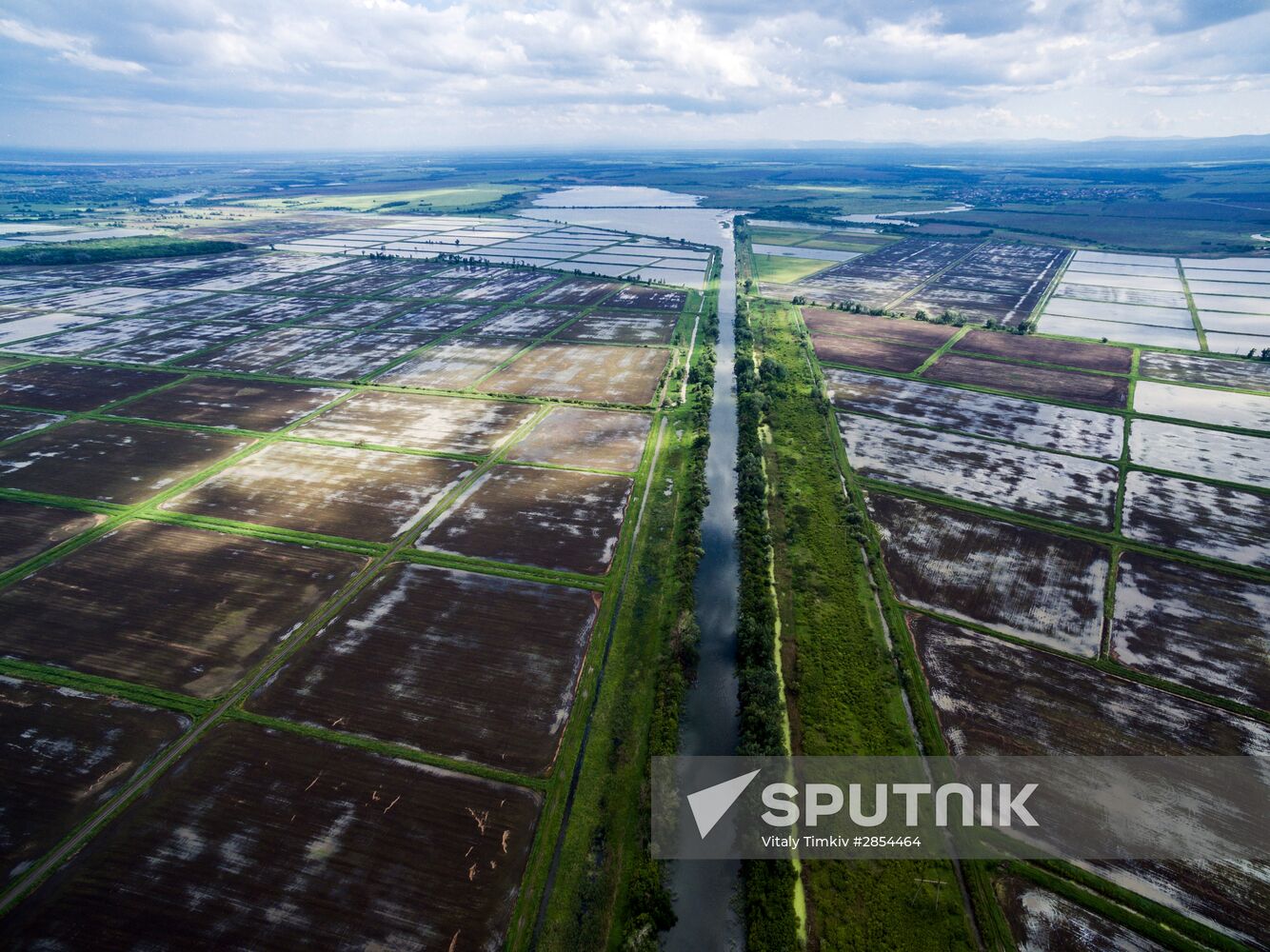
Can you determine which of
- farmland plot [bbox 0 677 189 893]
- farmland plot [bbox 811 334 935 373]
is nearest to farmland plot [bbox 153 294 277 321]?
farmland plot [bbox 0 677 189 893]

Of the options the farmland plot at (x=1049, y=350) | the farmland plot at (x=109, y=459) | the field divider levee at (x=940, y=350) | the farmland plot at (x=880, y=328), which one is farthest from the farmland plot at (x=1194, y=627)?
the farmland plot at (x=109, y=459)

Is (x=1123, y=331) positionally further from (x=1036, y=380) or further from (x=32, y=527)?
(x=32, y=527)

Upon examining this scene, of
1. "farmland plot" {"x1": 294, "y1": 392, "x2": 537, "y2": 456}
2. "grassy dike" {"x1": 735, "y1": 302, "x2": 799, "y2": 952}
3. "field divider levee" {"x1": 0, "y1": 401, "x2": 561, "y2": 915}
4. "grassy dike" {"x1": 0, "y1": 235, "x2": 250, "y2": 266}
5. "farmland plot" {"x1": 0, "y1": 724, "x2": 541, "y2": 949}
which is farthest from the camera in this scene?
"grassy dike" {"x1": 0, "y1": 235, "x2": 250, "y2": 266}

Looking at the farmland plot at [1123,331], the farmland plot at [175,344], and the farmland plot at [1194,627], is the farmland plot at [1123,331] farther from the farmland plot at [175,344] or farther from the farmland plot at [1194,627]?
the farmland plot at [175,344]

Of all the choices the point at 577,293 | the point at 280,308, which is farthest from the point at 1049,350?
the point at 280,308

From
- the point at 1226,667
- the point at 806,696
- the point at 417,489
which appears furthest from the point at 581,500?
the point at 1226,667

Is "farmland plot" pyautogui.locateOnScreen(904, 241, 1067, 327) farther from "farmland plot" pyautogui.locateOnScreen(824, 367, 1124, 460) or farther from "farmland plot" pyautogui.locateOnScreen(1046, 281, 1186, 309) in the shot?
"farmland plot" pyautogui.locateOnScreen(824, 367, 1124, 460)
